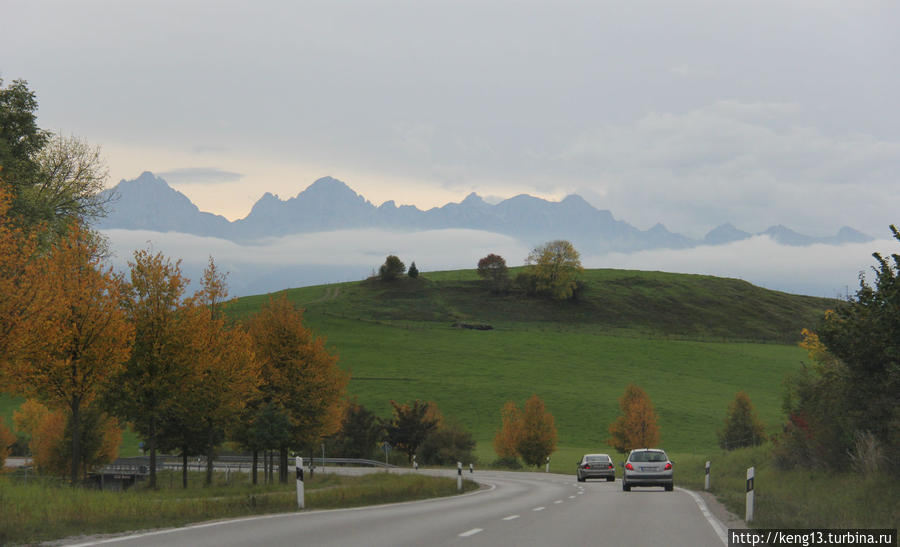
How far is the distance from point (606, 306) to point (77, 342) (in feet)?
452

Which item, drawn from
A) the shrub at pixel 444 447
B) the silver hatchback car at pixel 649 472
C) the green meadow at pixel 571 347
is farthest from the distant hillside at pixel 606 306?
the silver hatchback car at pixel 649 472

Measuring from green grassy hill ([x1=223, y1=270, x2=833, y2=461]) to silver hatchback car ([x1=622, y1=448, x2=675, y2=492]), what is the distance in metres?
33.8

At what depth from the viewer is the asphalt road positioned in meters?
12.5

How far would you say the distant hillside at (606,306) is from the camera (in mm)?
146250

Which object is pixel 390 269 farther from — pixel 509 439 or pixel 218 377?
pixel 218 377

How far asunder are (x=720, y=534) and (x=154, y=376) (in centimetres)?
2976

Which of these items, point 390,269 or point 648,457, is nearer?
point 648,457

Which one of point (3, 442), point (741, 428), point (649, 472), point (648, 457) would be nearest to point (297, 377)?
point (648, 457)

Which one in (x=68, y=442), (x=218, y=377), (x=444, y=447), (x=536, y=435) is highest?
(x=218, y=377)

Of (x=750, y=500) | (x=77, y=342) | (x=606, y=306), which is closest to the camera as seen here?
(x=750, y=500)

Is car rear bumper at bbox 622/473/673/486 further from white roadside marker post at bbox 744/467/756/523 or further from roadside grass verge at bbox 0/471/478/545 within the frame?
white roadside marker post at bbox 744/467/756/523

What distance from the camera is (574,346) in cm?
12719

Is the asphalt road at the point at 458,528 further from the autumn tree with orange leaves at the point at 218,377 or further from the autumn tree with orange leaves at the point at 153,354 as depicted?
the autumn tree with orange leaves at the point at 218,377

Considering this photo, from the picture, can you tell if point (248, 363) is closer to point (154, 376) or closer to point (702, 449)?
point (154, 376)
